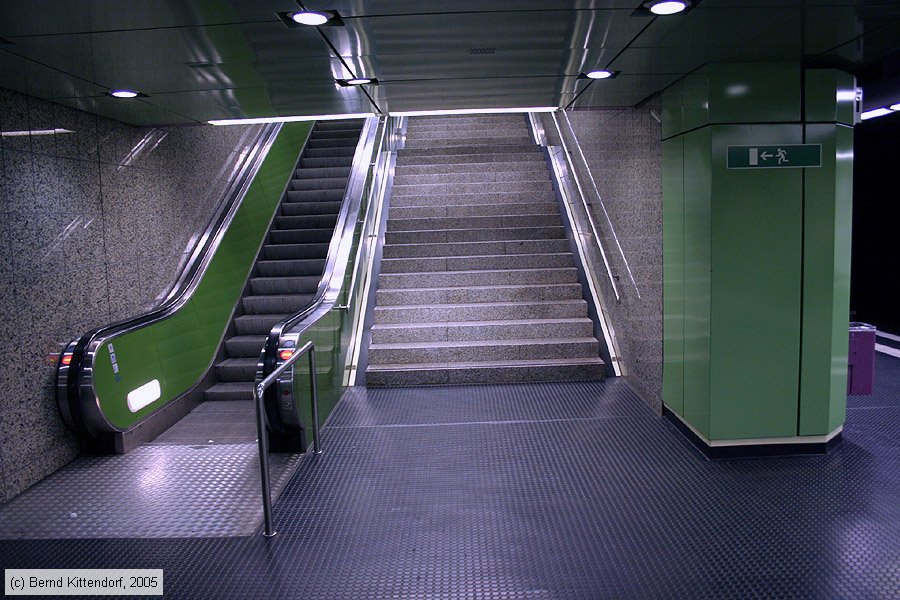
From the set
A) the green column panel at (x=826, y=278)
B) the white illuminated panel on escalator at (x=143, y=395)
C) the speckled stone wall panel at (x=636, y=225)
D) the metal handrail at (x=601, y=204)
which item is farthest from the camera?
the metal handrail at (x=601, y=204)

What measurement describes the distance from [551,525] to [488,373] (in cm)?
273

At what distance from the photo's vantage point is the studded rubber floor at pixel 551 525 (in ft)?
9.20

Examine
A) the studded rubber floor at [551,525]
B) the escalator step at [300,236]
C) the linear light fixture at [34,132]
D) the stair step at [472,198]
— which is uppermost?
the linear light fixture at [34,132]

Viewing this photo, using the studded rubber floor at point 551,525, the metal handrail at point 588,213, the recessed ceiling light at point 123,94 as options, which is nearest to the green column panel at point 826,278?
the studded rubber floor at point 551,525

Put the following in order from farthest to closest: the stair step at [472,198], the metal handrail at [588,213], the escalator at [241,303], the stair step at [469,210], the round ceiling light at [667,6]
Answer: the stair step at [472,198] → the stair step at [469,210] → the metal handrail at [588,213] → the escalator at [241,303] → the round ceiling light at [667,6]

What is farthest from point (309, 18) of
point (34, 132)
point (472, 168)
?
point (472, 168)

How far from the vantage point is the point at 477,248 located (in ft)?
25.0

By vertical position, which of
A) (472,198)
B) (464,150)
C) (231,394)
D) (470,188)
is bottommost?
A: (231,394)

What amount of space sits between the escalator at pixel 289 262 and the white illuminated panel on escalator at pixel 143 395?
931 millimetres

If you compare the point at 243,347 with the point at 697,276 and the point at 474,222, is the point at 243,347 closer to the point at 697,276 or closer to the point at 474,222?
the point at 474,222

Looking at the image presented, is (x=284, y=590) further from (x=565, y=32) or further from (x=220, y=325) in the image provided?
(x=220, y=325)

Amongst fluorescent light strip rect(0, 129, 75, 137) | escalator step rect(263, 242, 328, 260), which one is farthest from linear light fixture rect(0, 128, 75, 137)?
escalator step rect(263, 242, 328, 260)

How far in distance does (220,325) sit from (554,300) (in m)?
3.34

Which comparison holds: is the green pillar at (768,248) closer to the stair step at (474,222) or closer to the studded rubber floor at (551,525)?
the studded rubber floor at (551,525)
